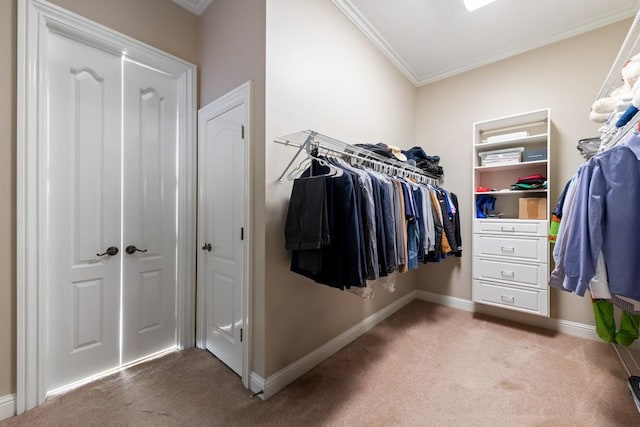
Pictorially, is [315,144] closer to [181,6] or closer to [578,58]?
[181,6]

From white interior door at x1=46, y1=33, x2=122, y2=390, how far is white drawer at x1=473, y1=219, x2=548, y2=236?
3.28m

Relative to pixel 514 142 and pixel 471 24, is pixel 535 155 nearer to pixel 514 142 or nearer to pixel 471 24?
pixel 514 142

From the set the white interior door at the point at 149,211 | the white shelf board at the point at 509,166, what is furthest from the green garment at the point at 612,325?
the white interior door at the point at 149,211

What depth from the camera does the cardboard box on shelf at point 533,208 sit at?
252cm

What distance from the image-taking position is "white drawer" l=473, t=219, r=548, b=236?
2455 millimetres

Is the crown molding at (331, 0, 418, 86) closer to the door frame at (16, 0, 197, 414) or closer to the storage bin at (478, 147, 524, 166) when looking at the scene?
the storage bin at (478, 147, 524, 166)

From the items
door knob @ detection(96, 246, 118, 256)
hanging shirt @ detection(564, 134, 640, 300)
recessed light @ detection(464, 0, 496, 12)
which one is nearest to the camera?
hanging shirt @ detection(564, 134, 640, 300)

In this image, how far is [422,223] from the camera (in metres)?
2.21

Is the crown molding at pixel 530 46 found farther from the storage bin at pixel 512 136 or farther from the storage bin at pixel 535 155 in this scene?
the storage bin at pixel 535 155

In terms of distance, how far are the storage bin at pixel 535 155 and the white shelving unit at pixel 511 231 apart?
1.9 inches

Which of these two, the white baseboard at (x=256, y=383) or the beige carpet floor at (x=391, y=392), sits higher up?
the white baseboard at (x=256, y=383)

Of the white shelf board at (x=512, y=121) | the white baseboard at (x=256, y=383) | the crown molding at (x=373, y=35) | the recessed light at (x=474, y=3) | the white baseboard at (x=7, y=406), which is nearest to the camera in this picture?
the white baseboard at (x=7, y=406)

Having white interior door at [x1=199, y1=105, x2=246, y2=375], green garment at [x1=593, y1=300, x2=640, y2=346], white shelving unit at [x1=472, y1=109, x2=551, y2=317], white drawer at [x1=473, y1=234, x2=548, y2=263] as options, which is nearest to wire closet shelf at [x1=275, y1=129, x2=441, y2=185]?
white interior door at [x1=199, y1=105, x2=246, y2=375]

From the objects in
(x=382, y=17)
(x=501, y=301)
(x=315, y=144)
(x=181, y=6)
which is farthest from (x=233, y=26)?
(x=501, y=301)
